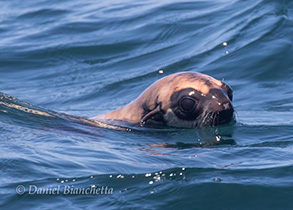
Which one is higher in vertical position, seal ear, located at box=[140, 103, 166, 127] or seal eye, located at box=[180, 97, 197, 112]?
seal eye, located at box=[180, 97, 197, 112]

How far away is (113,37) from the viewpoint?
16.0 meters

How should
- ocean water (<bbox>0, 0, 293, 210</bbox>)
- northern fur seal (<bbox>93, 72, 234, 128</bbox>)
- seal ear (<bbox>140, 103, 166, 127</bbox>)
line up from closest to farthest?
1. ocean water (<bbox>0, 0, 293, 210</bbox>)
2. northern fur seal (<bbox>93, 72, 234, 128</bbox>)
3. seal ear (<bbox>140, 103, 166, 127</bbox>)

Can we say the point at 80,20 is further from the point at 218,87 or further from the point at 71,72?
the point at 218,87

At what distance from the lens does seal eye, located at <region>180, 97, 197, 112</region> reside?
8.18 meters

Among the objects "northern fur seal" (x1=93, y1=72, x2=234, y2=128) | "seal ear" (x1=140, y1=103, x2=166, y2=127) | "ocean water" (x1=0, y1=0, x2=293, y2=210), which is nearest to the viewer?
"ocean water" (x1=0, y1=0, x2=293, y2=210)

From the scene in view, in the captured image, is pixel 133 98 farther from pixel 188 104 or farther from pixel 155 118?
pixel 188 104

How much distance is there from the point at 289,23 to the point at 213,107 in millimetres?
6758

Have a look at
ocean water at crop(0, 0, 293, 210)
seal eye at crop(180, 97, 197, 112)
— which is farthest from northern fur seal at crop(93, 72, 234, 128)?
ocean water at crop(0, 0, 293, 210)

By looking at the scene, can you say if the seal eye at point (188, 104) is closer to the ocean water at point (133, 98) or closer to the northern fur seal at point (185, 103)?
the northern fur seal at point (185, 103)

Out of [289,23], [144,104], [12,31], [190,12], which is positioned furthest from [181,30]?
[144,104]

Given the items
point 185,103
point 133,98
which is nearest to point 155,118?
point 185,103

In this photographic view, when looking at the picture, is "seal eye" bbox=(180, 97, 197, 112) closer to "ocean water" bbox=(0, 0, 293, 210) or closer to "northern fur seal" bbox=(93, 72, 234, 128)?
"northern fur seal" bbox=(93, 72, 234, 128)

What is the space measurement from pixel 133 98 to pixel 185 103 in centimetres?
359

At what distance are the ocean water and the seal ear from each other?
162 millimetres
